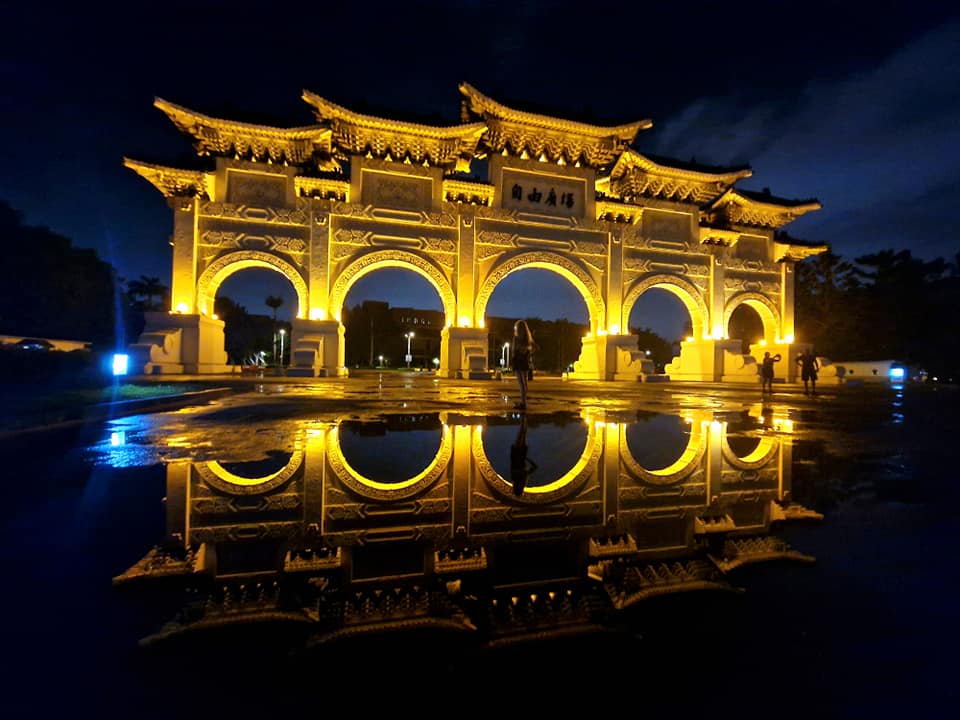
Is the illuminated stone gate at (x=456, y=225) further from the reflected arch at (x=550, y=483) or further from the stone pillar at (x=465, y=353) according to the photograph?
the reflected arch at (x=550, y=483)

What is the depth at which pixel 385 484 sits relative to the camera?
274 cm

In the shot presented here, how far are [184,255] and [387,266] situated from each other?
7778mm

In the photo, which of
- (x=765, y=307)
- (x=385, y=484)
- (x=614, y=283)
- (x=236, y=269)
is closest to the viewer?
(x=385, y=484)

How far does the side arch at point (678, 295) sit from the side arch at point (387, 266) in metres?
8.63

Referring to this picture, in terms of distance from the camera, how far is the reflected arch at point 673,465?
9.78 feet

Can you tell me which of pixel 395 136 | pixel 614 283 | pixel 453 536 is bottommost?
pixel 453 536

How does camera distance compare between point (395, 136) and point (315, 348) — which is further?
point (395, 136)

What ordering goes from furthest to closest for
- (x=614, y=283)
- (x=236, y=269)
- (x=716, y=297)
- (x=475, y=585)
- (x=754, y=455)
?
(x=716, y=297) < (x=614, y=283) < (x=236, y=269) < (x=754, y=455) < (x=475, y=585)

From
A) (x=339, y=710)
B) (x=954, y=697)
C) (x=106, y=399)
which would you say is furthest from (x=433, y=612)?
(x=106, y=399)

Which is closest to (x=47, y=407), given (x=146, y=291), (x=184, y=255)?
(x=184, y=255)

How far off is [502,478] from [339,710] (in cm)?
204

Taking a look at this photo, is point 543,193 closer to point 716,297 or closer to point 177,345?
point 716,297

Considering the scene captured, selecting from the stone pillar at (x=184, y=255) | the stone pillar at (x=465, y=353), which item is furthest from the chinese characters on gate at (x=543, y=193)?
the stone pillar at (x=184, y=255)

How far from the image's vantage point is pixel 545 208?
20875 mm
